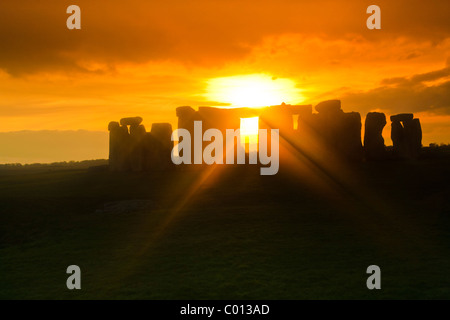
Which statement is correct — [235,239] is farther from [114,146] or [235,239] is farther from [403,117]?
[403,117]

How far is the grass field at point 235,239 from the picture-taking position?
1364 cm

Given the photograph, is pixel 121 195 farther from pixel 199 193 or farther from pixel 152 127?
pixel 152 127

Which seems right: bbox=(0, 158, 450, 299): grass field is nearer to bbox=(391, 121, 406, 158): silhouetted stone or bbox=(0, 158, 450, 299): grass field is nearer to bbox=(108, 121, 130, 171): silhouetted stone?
bbox=(391, 121, 406, 158): silhouetted stone

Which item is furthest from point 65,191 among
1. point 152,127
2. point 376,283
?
point 376,283

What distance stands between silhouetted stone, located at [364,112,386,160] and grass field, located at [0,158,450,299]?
9236 mm

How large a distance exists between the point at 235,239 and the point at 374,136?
102ft

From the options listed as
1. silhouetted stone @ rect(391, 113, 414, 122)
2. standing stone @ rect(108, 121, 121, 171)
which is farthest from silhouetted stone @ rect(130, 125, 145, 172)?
silhouetted stone @ rect(391, 113, 414, 122)

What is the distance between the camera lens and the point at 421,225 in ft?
70.4

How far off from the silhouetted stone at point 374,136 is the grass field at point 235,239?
9.24 meters

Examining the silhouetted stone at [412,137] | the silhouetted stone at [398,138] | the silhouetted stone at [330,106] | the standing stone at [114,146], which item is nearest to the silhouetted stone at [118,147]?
the standing stone at [114,146]

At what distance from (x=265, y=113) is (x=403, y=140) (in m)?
14.3

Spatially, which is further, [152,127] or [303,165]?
[152,127]

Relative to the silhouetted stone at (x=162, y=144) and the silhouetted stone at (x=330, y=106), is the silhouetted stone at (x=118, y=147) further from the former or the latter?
the silhouetted stone at (x=330, y=106)
